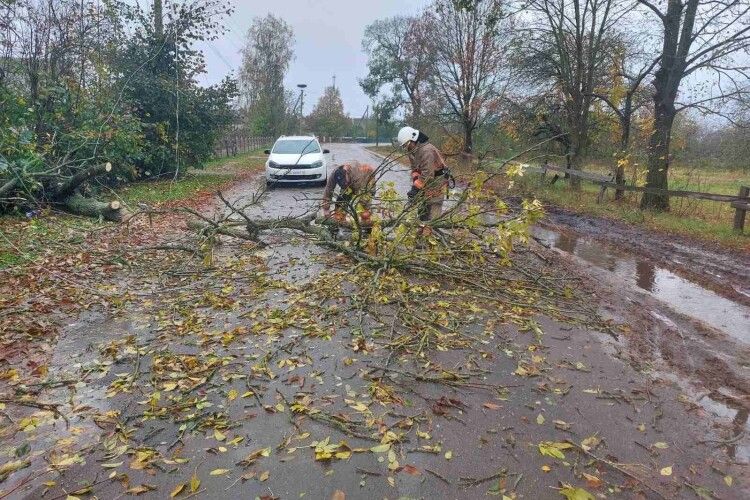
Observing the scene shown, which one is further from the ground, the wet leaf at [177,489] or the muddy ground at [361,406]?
the muddy ground at [361,406]

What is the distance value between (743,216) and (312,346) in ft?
29.9

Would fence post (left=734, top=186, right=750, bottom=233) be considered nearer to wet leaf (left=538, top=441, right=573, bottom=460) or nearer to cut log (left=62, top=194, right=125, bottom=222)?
wet leaf (left=538, top=441, right=573, bottom=460)

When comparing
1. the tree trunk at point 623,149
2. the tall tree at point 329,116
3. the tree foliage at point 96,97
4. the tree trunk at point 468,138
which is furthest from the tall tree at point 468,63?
the tall tree at point 329,116

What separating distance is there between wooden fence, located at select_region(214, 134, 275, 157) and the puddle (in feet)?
74.6

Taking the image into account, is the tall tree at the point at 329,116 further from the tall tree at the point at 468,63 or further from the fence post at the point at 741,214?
the fence post at the point at 741,214

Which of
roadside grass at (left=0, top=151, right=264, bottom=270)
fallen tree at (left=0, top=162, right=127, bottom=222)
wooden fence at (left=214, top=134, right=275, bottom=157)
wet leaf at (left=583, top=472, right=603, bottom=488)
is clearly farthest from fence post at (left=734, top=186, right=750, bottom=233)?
wooden fence at (left=214, top=134, right=275, bottom=157)

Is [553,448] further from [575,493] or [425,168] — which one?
[425,168]

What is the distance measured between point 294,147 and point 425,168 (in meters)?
10.8

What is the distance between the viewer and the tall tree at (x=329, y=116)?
6962 centimetres

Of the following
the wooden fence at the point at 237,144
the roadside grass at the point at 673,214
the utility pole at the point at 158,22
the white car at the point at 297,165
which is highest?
the utility pole at the point at 158,22

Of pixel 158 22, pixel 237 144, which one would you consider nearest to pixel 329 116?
pixel 237 144

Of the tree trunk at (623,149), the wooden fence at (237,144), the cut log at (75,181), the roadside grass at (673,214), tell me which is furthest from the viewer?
the wooden fence at (237,144)

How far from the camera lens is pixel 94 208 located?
8.99 m

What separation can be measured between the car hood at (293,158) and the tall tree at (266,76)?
89.6 ft
